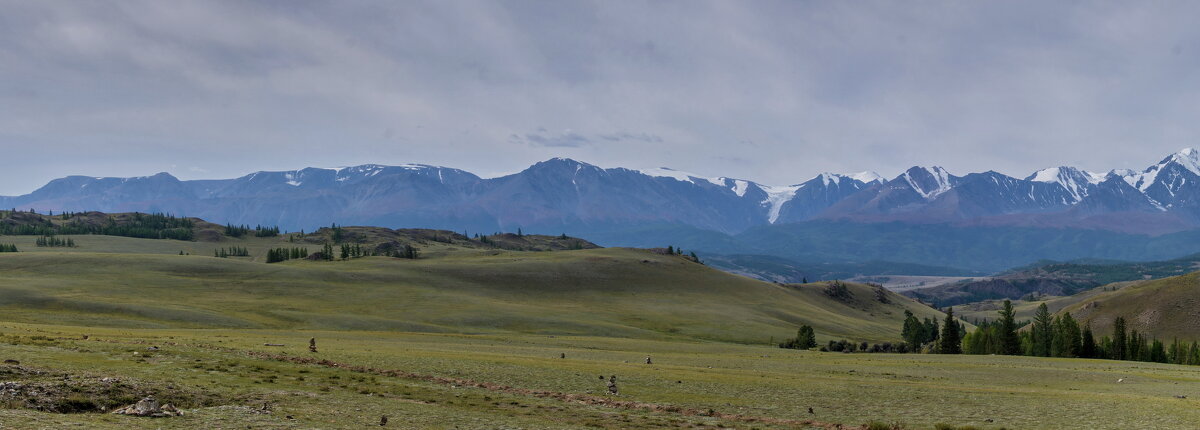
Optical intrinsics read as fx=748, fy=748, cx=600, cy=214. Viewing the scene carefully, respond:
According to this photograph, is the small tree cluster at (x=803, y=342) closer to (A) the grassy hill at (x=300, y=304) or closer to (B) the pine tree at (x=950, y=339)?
(A) the grassy hill at (x=300, y=304)

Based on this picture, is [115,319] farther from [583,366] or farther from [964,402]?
[964,402]

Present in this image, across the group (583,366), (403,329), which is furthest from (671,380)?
(403,329)

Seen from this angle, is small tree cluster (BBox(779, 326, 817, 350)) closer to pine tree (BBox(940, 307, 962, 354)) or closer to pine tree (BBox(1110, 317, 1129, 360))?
pine tree (BBox(940, 307, 962, 354))

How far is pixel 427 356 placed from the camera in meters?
58.6

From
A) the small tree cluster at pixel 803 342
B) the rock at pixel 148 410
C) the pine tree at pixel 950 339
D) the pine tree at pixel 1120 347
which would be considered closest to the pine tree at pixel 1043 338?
the pine tree at pixel 1120 347

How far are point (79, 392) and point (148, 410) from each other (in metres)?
4.05

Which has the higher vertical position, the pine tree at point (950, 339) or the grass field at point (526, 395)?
the grass field at point (526, 395)

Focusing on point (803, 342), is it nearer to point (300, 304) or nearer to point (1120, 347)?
point (1120, 347)

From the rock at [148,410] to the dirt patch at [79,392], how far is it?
97 centimetres

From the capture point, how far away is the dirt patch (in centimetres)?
2692

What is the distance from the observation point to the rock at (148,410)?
2688cm

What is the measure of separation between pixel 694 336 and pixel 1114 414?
114073 mm

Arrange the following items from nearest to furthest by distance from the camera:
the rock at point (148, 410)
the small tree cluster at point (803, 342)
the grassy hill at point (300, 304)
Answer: the rock at point (148, 410)
the grassy hill at point (300, 304)
the small tree cluster at point (803, 342)

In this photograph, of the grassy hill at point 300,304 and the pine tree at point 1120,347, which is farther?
the pine tree at point 1120,347
